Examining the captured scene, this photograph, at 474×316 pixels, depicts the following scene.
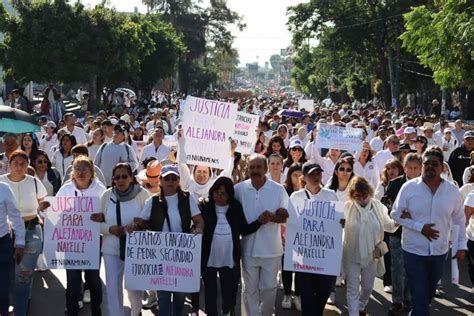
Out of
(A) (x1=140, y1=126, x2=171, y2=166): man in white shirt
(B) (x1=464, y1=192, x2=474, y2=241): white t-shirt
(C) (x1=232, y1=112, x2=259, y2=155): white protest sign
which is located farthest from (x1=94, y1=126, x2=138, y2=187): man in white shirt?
(B) (x1=464, y1=192, x2=474, y2=241): white t-shirt

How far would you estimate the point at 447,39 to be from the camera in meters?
18.1

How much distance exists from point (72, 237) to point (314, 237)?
7.23 feet

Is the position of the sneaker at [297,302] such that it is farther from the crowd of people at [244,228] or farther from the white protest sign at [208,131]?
the white protest sign at [208,131]

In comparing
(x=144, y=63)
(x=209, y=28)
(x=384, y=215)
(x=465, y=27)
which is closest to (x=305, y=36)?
(x=144, y=63)

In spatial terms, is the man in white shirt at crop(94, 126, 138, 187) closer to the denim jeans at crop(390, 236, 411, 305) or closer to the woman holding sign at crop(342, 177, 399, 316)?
the denim jeans at crop(390, 236, 411, 305)

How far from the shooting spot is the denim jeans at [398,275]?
25.4ft

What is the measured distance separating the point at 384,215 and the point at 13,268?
11.7ft

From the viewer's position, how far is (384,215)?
7.19m

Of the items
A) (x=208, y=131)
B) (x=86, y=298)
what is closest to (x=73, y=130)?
(x=208, y=131)

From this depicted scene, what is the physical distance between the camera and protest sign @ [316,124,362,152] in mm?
12344

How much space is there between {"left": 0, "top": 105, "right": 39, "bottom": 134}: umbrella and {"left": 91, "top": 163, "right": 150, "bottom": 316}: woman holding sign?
4136mm

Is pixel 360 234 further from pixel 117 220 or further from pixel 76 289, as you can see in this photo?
pixel 76 289

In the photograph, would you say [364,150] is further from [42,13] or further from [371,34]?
[371,34]

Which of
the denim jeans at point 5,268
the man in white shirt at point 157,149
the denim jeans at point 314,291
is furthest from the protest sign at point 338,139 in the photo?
the denim jeans at point 5,268
